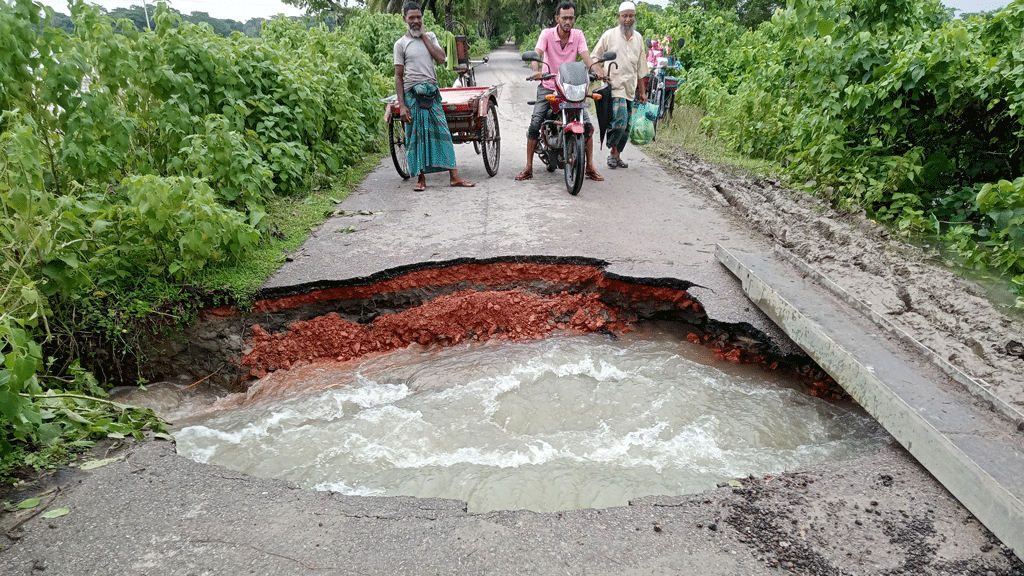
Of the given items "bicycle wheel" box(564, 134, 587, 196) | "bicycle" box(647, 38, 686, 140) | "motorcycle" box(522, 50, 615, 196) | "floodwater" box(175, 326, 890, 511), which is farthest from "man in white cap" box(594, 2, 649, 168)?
"bicycle" box(647, 38, 686, 140)

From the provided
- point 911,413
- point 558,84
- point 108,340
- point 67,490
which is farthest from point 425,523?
point 558,84

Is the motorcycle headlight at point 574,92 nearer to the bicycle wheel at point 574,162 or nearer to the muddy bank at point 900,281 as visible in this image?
the bicycle wheel at point 574,162

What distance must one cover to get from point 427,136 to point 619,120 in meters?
2.36

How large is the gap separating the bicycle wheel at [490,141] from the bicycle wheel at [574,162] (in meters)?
1.12

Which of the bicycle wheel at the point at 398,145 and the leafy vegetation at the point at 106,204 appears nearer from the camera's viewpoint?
Answer: the leafy vegetation at the point at 106,204

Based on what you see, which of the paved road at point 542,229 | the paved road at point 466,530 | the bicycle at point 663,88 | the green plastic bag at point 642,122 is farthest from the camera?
the bicycle at point 663,88

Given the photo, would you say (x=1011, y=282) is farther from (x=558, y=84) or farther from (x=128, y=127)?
(x=128, y=127)

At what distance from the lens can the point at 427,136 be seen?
22.0 ft

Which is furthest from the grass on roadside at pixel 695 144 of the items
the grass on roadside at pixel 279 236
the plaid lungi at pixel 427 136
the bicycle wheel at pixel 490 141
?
the grass on roadside at pixel 279 236

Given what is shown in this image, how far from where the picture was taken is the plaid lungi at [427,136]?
6.43 m

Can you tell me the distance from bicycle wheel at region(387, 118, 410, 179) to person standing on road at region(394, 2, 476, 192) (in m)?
0.34

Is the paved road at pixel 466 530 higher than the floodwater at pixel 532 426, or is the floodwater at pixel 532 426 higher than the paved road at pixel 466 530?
the paved road at pixel 466 530

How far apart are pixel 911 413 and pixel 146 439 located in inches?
141

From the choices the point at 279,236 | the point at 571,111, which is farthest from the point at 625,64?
the point at 279,236
